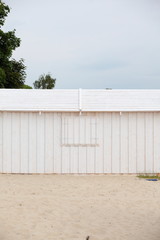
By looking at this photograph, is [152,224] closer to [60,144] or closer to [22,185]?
[22,185]

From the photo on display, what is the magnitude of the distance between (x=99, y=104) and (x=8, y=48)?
16.6m

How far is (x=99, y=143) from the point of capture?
14.0 metres

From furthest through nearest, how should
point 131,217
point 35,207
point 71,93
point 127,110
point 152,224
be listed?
point 71,93 → point 127,110 → point 35,207 → point 131,217 → point 152,224

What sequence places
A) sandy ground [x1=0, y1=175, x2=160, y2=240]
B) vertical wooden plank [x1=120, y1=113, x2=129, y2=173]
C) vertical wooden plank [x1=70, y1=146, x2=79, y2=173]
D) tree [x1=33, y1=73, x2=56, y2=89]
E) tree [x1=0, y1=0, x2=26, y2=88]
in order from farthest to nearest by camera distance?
tree [x1=33, y1=73, x2=56, y2=89], tree [x1=0, y1=0, x2=26, y2=88], vertical wooden plank [x1=120, y1=113, x2=129, y2=173], vertical wooden plank [x1=70, y1=146, x2=79, y2=173], sandy ground [x1=0, y1=175, x2=160, y2=240]

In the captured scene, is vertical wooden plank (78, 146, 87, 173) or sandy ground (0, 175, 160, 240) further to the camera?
vertical wooden plank (78, 146, 87, 173)

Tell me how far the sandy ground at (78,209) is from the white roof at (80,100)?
115 inches

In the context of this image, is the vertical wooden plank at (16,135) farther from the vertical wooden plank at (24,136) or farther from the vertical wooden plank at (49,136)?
the vertical wooden plank at (49,136)

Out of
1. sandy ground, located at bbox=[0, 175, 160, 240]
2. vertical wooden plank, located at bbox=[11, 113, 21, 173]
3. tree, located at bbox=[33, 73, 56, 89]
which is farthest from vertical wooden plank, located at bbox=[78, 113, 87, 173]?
tree, located at bbox=[33, 73, 56, 89]

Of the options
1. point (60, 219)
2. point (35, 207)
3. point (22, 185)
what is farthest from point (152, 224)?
point (22, 185)

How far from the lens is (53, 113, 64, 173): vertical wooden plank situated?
1397cm

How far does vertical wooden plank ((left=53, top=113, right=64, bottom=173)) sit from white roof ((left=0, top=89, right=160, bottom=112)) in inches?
17.0

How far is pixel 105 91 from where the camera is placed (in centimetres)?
1495

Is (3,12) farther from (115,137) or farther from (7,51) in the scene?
(115,137)

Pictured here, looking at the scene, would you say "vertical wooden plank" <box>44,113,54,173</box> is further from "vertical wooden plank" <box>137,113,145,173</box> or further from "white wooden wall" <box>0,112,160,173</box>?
"vertical wooden plank" <box>137,113,145,173</box>
